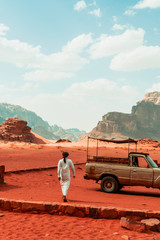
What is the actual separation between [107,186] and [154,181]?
6.78 ft

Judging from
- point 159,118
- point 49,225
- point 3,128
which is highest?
point 159,118

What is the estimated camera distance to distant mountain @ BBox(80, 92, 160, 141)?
6344 inches

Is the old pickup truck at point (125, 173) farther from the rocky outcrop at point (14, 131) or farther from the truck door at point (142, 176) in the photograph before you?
the rocky outcrop at point (14, 131)

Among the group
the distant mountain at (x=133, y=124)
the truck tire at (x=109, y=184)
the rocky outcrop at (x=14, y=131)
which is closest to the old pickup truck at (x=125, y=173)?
the truck tire at (x=109, y=184)

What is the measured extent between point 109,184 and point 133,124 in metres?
162

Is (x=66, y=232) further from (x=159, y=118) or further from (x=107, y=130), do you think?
(x=159, y=118)

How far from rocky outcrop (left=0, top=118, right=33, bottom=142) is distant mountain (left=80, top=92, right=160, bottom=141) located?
220 ft

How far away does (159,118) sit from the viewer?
598 feet

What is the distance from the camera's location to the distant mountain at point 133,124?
161 meters

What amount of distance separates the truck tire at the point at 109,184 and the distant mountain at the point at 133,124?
465ft

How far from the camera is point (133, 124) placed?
170500mm

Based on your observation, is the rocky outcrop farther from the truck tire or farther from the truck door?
the truck door

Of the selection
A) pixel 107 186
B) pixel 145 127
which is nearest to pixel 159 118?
pixel 145 127

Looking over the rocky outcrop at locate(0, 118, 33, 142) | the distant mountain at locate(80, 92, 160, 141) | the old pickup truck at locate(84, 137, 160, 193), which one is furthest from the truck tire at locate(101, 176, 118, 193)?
the distant mountain at locate(80, 92, 160, 141)
